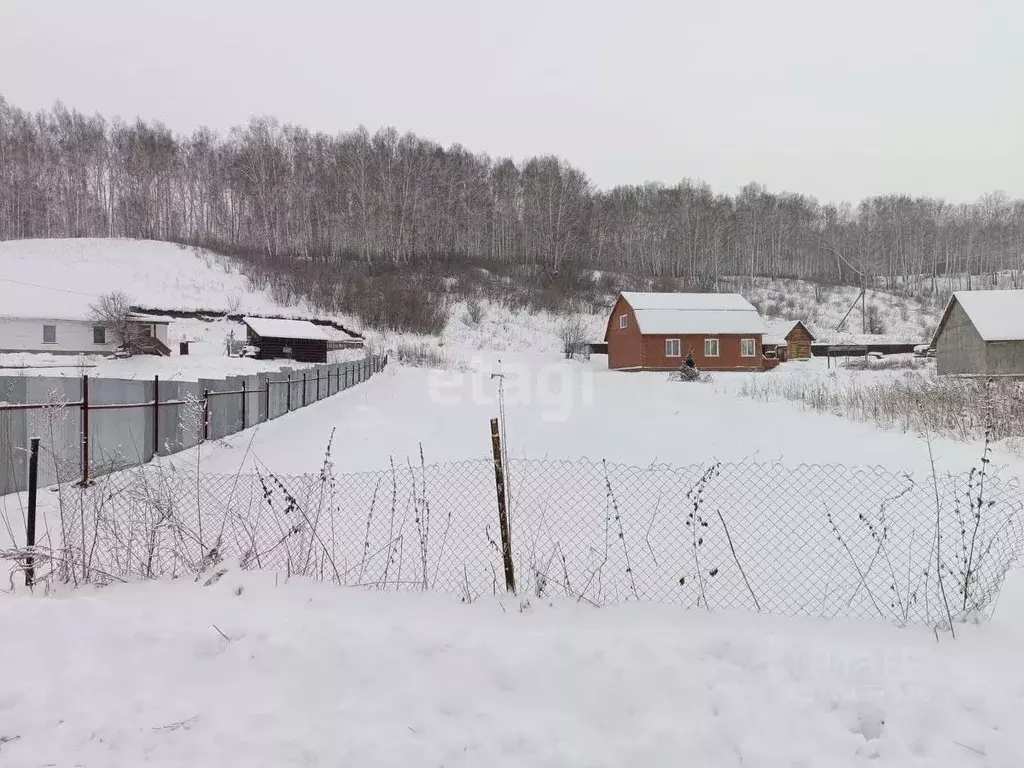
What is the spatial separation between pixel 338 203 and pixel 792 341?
4363 centimetres

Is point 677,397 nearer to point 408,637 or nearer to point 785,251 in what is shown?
point 408,637

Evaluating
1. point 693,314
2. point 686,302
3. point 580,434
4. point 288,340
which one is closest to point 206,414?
point 580,434

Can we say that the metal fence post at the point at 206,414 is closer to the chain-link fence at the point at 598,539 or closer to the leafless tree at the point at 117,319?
the chain-link fence at the point at 598,539

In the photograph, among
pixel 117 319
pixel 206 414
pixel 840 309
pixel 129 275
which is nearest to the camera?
pixel 206 414

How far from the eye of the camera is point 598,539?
6.05 meters

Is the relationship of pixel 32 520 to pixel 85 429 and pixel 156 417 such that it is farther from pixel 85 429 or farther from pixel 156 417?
pixel 156 417

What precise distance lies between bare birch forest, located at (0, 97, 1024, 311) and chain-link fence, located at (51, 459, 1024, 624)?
4869 centimetres

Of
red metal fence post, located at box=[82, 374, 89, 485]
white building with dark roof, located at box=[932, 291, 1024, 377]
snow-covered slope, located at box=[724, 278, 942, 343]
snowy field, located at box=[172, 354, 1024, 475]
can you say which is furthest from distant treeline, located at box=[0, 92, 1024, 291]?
red metal fence post, located at box=[82, 374, 89, 485]

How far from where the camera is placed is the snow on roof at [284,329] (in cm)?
3459

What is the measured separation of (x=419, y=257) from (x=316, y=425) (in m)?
45.5

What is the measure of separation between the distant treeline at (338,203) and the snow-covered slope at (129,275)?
20.2 feet

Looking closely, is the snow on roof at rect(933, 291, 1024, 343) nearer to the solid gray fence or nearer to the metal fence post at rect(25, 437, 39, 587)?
the solid gray fence

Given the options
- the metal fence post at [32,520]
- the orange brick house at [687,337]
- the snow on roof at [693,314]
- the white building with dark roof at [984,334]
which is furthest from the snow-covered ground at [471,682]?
the snow on roof at [693,314]

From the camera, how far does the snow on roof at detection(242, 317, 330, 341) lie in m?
34.6
